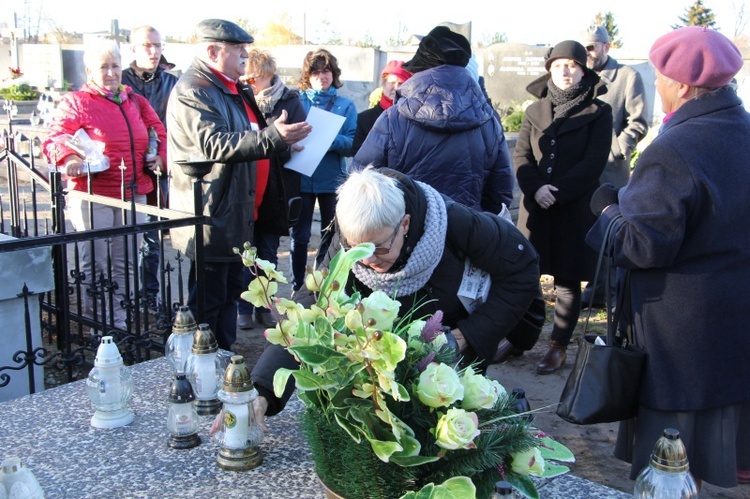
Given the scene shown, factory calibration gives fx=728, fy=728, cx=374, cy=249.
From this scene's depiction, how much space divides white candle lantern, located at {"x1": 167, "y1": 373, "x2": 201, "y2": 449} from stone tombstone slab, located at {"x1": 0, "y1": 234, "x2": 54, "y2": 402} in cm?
164

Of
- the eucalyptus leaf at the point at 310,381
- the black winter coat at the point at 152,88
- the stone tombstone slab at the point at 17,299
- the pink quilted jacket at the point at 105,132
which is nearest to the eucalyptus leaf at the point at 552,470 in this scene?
the eucalyptus leaf at the point at 310,381

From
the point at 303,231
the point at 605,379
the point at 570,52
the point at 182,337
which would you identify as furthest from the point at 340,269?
the point at 303,231

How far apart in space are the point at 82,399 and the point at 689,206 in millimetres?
1830

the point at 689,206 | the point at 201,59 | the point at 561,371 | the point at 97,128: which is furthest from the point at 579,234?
the point at 97,128

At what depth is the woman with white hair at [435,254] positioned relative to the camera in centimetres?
195

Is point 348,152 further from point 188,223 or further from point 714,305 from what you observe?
point 714,305

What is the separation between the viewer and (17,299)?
126 inches

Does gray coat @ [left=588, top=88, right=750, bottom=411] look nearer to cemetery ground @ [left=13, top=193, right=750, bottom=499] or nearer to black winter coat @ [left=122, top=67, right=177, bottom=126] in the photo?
cemetery ground @ [left=13, top=193, right=750, bottom=499]

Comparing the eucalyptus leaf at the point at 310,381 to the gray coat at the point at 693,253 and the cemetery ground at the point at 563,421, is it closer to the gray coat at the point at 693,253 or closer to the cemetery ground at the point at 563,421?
the cemetery ground at the point at 563,421

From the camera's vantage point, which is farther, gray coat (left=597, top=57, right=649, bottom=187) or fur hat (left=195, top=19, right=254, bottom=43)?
gray coat (left=597, top=57, right=649, bottom=187)

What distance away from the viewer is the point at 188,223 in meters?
2.55

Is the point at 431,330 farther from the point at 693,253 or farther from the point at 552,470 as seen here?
the point at 693,253

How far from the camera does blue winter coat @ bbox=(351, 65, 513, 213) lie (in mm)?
3162

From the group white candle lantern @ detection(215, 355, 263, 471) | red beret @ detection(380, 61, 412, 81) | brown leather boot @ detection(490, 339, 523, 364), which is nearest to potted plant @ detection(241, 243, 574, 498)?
white candle lantern @ detection(215, 355, 263, 471)
